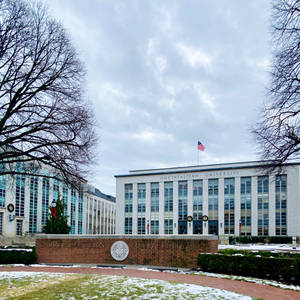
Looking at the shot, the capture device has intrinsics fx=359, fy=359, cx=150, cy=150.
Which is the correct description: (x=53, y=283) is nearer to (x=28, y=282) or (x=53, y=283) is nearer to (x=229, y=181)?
(x=28, y=282)

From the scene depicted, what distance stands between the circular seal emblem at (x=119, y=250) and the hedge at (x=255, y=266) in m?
5.25

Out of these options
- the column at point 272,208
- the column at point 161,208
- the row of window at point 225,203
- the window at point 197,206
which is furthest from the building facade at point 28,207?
the column at point 272,208

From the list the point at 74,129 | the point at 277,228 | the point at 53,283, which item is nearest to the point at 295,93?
the point at 74,129

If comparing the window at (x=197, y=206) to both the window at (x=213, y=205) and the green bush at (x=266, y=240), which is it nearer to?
the window at (x=213, y=205)

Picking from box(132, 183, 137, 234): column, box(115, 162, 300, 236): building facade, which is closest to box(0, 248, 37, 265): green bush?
box(115, 162, 300, 236): building facade

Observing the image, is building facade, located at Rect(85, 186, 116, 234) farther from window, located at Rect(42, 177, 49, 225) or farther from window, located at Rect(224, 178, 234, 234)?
window, located at Rect(224, 178, 234, 234)

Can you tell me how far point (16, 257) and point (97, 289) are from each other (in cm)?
1133

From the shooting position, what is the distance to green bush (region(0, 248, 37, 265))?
21484 mm

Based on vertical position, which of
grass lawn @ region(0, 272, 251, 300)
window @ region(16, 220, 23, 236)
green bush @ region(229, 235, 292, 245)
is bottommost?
green bush @ region(229, 235, 292, 245)

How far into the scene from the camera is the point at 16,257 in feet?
70.5

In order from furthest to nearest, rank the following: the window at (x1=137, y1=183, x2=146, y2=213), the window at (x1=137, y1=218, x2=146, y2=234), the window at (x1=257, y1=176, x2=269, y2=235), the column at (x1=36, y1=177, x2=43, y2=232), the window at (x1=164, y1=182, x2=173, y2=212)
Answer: the window at (x1=137, y1=183, x2=146, y2=213)
the window at (x1=137, y1=218, x2=146, y2=234)
the window at (x1=164, y1=182, x2=173, y2=212)
the window at (x1=257, y1=176, x2=269, y2=235)
the column at (x1=36, y1=177, x2=43, y2=232)

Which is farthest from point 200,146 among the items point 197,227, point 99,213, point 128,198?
point 99,213

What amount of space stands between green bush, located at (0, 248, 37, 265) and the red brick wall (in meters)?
1.09

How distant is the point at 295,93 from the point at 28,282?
43.4 ft
